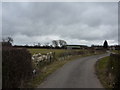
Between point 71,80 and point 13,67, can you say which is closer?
point 13,67

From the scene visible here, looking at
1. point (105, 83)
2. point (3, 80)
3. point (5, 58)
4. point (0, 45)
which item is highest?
point (0, 45)

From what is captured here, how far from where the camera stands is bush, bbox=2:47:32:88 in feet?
30.8

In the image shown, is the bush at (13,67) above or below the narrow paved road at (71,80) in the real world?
above

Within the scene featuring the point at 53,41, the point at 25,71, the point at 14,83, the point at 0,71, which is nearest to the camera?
the point at 0,71

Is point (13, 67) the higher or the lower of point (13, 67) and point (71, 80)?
the higher

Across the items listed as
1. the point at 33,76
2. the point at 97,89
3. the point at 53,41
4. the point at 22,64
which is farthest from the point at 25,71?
the point at 53,41

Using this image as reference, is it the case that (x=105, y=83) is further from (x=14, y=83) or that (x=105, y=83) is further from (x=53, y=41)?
(x=53, y=41)

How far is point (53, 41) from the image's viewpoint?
112250 millimetres

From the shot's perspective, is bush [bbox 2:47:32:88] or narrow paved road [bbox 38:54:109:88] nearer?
bush [bbox 2:47:32:88]

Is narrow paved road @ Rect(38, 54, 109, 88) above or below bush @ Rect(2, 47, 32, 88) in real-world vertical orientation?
below

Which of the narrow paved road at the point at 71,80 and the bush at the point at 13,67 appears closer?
the bush at the point at 13,67

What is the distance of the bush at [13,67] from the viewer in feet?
30.8

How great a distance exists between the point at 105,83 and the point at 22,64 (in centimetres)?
514

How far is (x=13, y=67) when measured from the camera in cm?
995
